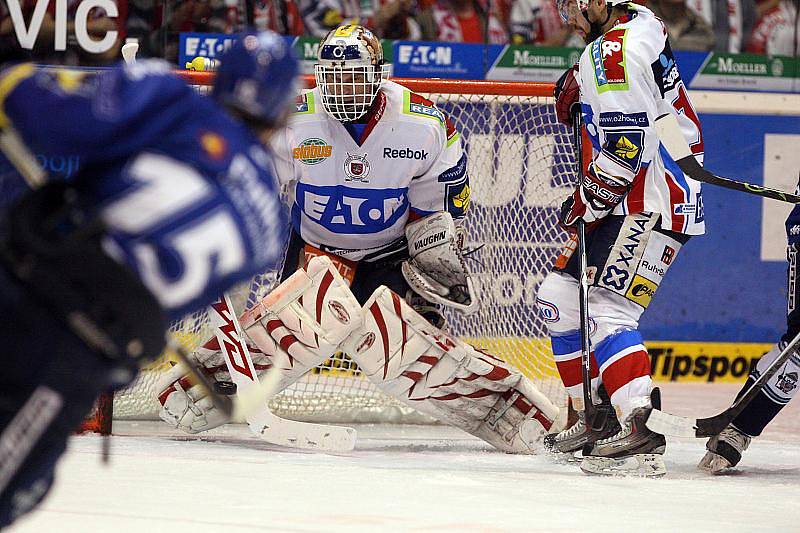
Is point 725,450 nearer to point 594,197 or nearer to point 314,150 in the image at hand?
point 594,197

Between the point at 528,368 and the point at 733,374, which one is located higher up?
the point at 528,368

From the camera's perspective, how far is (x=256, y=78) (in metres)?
1.71

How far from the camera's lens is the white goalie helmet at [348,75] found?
3699mm

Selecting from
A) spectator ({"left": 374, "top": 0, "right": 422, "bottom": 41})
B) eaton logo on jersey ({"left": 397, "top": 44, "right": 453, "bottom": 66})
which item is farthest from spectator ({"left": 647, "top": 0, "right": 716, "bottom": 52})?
spectator ({"left": 374, "top": 0, "right": 422, "bottom": 41})

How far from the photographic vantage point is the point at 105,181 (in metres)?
1.54

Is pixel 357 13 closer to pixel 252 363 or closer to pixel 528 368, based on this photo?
pixel 528 368

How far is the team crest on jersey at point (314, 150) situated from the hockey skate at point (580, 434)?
1036 mm

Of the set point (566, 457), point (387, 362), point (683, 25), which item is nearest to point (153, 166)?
point (387, 362)

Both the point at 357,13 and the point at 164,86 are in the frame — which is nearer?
the point at 164,86

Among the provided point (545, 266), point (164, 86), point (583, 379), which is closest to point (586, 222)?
point (583, 379)

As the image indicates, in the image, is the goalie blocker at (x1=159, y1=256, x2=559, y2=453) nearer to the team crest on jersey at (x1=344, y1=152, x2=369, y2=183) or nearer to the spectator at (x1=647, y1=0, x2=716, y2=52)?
the team crest on jersey at (x1=344, y1=152, x2=369, y2=183)

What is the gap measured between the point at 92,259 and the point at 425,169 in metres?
2.42

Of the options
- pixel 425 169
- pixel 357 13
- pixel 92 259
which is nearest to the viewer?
pixel 92 259

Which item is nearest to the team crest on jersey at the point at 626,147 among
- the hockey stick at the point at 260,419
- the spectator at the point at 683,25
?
the hockey stick at the point at 260,419
